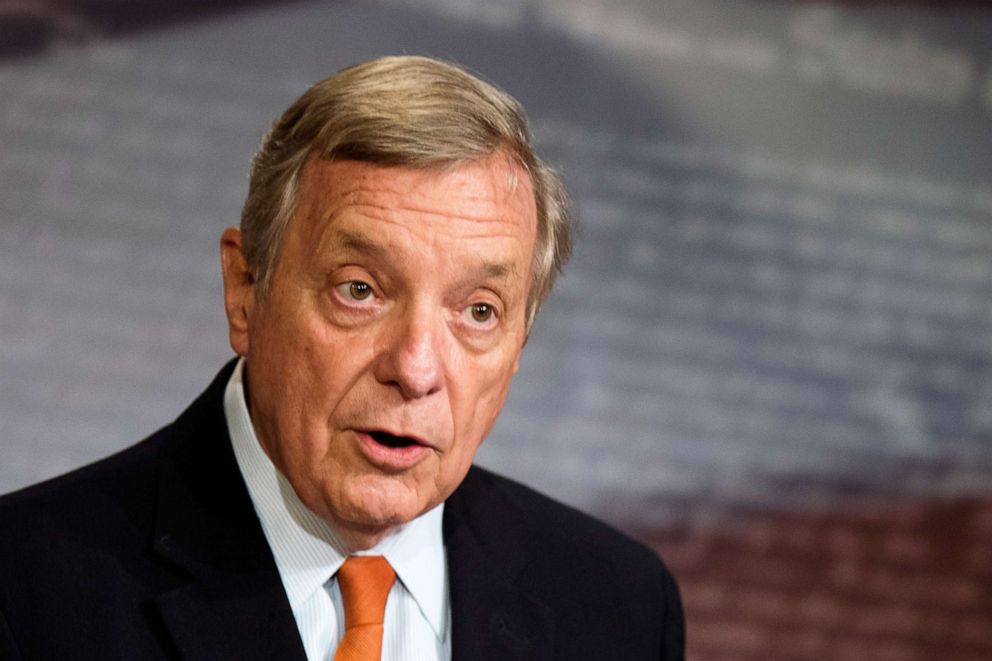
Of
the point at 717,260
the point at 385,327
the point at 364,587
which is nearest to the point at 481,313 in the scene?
the point at 385,327

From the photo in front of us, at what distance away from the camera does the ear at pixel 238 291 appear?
68.2 inches

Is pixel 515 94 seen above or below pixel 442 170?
above

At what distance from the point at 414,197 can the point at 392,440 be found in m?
0.28

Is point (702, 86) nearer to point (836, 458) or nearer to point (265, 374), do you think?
point (836, 458)

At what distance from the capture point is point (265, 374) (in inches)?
65.4

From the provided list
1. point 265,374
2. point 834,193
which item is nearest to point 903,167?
point 834,193

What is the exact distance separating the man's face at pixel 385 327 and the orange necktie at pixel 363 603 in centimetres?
8

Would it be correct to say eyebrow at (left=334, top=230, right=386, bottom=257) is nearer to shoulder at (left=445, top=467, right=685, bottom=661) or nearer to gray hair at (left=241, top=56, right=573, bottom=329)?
gray hair at (left=241, top=56, right=573, bottom=329)

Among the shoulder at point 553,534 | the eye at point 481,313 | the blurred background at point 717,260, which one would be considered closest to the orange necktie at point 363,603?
the shoulder at point 553,534

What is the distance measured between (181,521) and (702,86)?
5.76 feet

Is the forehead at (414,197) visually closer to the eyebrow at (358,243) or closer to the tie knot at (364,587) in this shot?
the eyebrow at (358,243)

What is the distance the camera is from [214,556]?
1.67 meters

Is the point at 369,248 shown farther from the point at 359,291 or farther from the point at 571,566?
the point at 571,566

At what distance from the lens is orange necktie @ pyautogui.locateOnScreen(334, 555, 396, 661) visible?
165 centimetres
